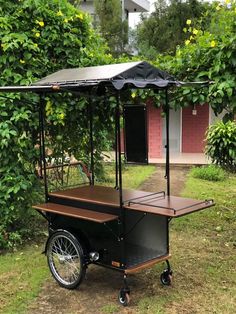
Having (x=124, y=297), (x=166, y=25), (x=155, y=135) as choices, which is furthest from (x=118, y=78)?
(x=166, y=25)

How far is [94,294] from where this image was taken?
4.29 metres

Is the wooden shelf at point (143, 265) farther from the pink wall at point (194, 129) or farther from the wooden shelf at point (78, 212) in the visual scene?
the pink wall at point (194, 129)

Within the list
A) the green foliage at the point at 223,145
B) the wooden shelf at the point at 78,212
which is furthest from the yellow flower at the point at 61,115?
the green foliage at the point at 223,145

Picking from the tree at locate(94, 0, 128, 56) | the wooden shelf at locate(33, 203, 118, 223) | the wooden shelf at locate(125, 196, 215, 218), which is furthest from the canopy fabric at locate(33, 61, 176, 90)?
the tree at locate(94, 0, 128, 56)

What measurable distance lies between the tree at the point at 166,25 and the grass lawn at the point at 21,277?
1292 centimetres

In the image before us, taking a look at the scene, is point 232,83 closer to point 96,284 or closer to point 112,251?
point 112,251

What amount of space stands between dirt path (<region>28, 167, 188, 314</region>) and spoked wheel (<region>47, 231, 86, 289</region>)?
0.11 metres

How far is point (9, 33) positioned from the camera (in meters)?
5.55

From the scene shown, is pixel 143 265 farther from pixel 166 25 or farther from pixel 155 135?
pixel 166 25

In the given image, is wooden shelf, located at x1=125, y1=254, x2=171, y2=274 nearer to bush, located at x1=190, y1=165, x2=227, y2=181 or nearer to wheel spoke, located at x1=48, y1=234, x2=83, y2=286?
wheel spoke, located at x1=48, y1=234, x2=83, y2=286

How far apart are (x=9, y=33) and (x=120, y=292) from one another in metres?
3.41

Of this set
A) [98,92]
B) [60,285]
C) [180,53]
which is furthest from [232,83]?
[60,285]

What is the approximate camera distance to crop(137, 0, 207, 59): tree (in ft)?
57.5

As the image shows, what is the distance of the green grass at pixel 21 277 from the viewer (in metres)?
4.16
